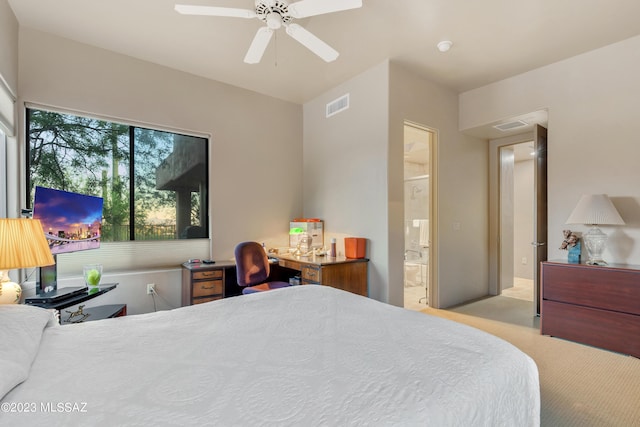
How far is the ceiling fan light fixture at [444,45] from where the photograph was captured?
115 inches

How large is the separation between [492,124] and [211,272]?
12.9 feet

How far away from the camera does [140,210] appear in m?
3.34

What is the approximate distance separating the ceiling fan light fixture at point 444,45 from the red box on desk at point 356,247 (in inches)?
84.2

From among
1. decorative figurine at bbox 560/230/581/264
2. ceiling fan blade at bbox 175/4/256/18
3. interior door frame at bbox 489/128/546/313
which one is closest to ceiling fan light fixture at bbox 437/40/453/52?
ceiling fan blade at bbox 175/4/256/18

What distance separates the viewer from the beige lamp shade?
8.87 feet

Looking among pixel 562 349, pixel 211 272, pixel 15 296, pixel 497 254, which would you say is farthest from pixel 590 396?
pixel 15 296

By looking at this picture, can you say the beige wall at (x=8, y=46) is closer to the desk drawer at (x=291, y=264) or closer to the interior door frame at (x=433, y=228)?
the desk drawer at (x=291, y=264)

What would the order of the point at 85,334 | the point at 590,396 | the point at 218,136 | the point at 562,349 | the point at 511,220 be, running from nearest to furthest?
the point at 85,334 < the point at 590,396 < the point at 562,349 < the point at 218,136 < the point at 511,220

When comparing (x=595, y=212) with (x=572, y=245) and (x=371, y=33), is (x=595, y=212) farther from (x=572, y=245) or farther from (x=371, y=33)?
(x=371, y=33)

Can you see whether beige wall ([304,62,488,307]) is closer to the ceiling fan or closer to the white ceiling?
the white ceiling

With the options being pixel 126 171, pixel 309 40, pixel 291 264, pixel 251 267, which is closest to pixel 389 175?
pixel 291 264

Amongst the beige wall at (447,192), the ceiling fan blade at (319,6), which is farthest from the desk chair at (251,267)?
the ceiling fan blade at (319,6)

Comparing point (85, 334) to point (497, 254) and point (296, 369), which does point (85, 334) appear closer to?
point (296, 369)

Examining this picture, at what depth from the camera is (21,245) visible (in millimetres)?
1546
